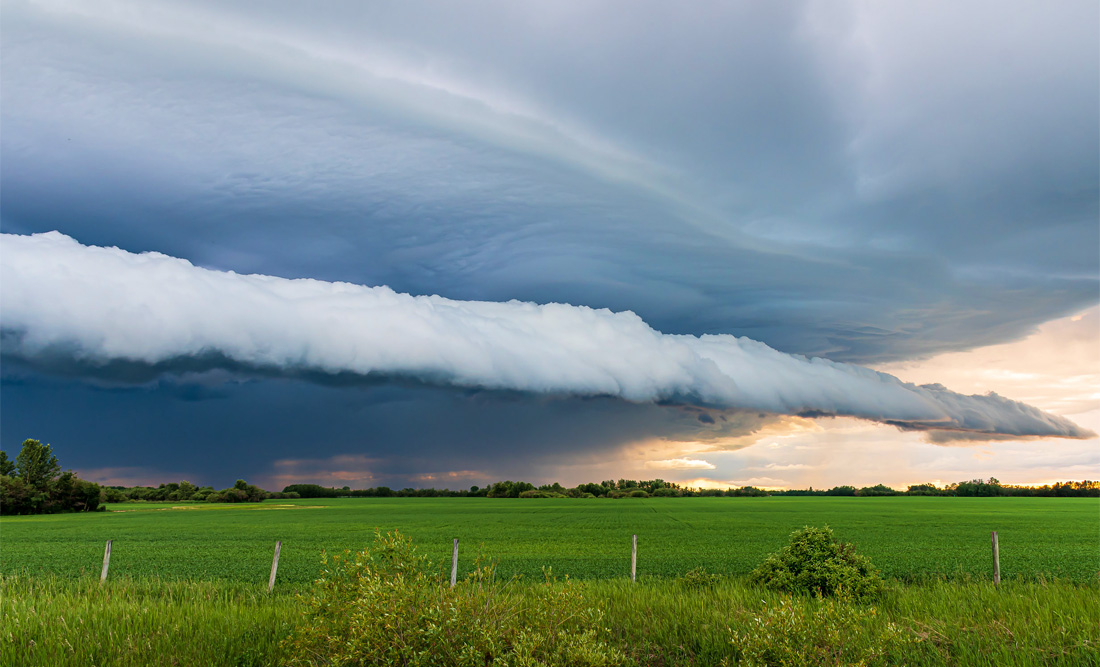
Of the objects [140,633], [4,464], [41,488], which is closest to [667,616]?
[140,633]

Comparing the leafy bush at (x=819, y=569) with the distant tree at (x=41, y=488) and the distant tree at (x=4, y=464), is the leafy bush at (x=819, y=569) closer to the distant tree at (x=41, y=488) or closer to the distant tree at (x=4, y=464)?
the distant tree at (x=41, y=488)

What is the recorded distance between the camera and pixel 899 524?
5659 centimetres

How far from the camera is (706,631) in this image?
11.6 m

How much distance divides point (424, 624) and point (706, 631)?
5.66 metres

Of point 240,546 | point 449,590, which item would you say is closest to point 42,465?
point 240,546

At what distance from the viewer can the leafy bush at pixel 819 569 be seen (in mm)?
14844

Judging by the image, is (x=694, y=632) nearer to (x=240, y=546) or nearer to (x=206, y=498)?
(x=240, y=546)

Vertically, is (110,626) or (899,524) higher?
(110,626)

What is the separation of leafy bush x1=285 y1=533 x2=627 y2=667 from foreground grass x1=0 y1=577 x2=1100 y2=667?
63 centimetres

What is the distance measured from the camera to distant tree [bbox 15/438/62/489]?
93438 mm

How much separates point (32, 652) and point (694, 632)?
11679mm

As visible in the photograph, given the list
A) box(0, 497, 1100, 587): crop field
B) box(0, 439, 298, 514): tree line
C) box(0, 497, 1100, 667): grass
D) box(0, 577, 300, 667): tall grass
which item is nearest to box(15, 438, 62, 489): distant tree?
box(0, 439, 298, 514): tree line

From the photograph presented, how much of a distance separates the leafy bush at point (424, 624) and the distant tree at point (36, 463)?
363ft

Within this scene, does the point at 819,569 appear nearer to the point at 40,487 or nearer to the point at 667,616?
the point at 667,616
